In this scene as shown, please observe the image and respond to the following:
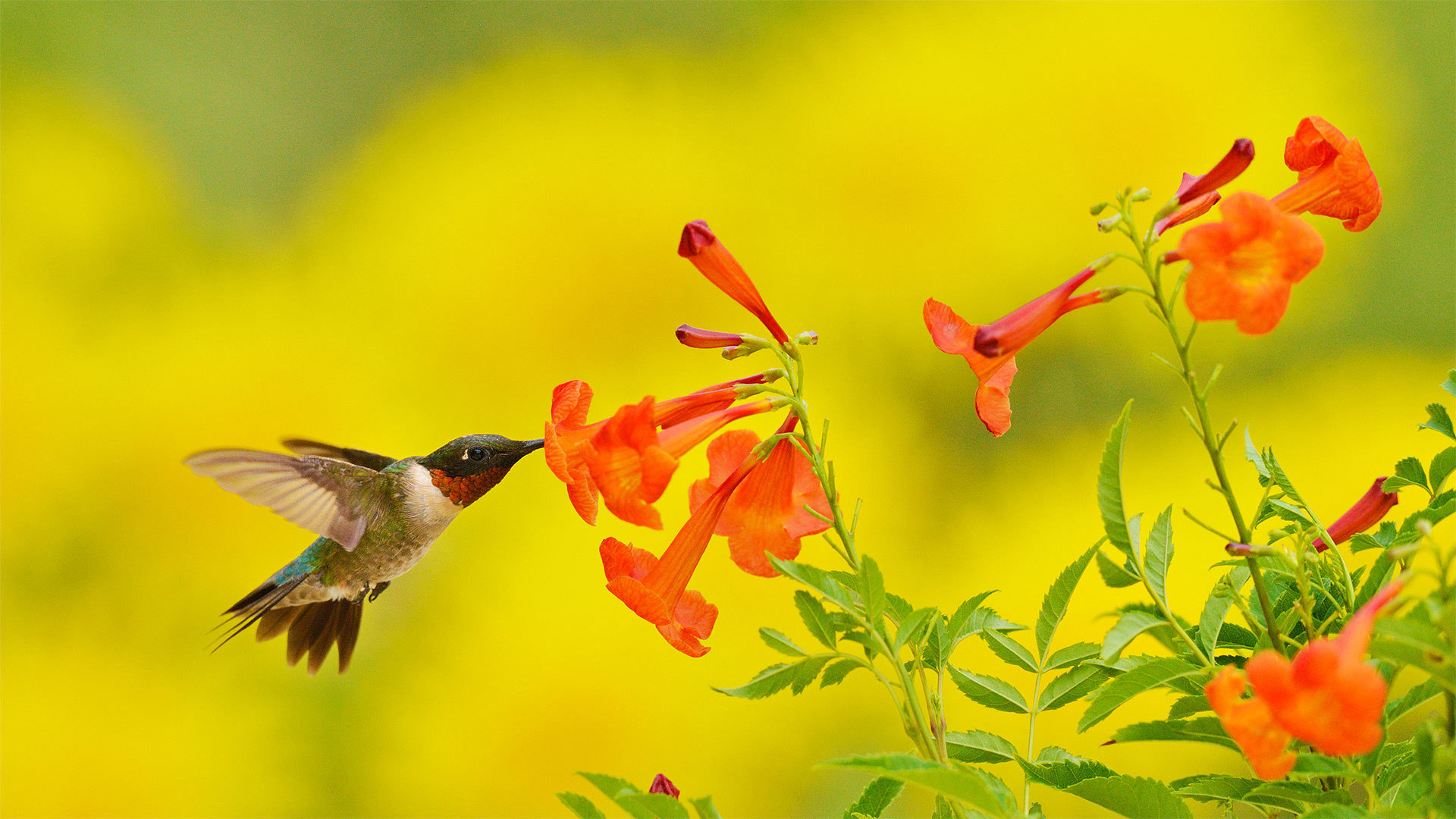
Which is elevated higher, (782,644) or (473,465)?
(473,465)

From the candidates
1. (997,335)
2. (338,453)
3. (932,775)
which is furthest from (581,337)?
(932,775)

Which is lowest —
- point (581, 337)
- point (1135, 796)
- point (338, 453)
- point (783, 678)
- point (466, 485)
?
point (1135, 796)

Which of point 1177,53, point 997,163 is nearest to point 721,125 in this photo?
point 997,163

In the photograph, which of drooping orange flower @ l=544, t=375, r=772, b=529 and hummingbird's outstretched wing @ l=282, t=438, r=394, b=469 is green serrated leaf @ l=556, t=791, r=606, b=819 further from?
hummingbird's outstretched wing @ l=282, t=438, r=394, b=469

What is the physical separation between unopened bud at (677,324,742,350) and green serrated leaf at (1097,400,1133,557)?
235 millimetres

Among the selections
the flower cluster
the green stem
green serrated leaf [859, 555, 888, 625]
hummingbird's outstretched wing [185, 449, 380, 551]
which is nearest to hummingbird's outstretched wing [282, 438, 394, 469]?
hummingbird's outstretched wing [185, 449, 380, 551]

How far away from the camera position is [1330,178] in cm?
60

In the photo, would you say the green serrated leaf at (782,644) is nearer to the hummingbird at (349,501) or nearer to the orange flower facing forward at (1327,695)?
the orange flower facing forward at (1327,695)

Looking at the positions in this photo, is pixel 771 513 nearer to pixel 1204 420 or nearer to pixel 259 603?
pixel 1204 420

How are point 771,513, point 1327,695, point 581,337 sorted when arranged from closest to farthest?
point 1327,695, point 771,513, point 581,337

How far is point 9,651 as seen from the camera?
8.14 ft

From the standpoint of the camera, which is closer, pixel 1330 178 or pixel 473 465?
pixel 1330 178

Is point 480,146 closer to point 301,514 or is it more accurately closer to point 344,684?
point 344,684

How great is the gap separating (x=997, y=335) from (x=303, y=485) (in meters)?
0.90
